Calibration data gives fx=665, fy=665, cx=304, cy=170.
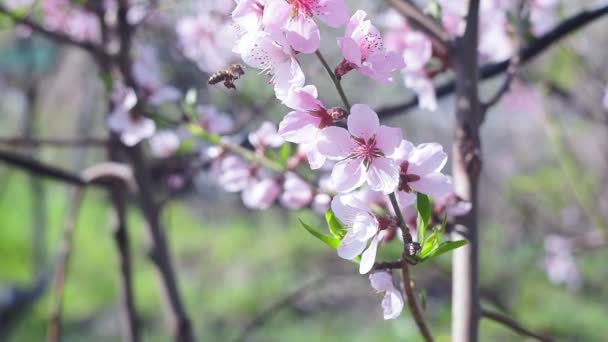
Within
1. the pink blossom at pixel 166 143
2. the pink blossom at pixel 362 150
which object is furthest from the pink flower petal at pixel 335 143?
the pink blossom at pixel 166 143

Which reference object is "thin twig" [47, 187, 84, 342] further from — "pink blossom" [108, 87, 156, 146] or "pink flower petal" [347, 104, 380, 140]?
"pink flower petal" [347, 104, 380, 140]

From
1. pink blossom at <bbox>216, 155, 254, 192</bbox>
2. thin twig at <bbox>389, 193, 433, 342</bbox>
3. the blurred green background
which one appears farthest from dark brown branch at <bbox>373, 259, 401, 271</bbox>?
the blurred green background

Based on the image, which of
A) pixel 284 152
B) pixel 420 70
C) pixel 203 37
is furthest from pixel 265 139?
pixel 203 37

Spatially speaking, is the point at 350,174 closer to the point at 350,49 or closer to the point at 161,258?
the point at 350,49

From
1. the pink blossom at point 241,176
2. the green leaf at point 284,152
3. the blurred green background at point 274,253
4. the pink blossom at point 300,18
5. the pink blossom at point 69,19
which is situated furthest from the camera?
the blurred green background at point 274,253

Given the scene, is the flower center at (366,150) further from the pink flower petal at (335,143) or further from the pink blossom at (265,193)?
the pink blossom at (265,193)
